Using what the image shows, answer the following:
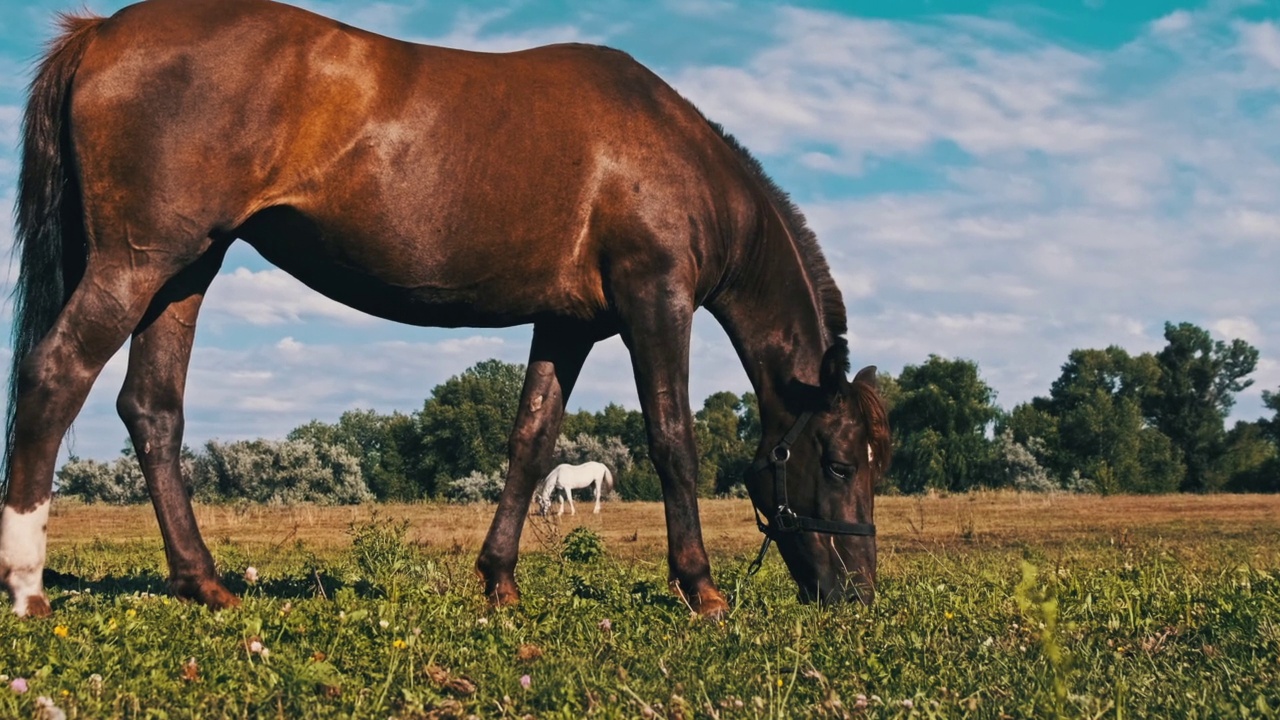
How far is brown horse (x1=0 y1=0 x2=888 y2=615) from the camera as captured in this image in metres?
5.30

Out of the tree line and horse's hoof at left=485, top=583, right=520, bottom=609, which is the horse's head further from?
the tree line

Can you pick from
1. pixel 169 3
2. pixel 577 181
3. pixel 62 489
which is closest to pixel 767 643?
pixel 577 181

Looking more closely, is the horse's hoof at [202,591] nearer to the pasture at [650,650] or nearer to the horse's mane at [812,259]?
the pasture at [650,650]

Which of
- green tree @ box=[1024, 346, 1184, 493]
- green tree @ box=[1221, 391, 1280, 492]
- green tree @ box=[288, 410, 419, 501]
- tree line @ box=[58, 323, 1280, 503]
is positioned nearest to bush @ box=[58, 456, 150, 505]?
tree line @ box=[58, 323, 1280, 503]

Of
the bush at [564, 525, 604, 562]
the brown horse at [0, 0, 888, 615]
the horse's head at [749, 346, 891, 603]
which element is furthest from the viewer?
the bush at [564, 525, 604, 562]

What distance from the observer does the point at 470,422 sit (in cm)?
6309

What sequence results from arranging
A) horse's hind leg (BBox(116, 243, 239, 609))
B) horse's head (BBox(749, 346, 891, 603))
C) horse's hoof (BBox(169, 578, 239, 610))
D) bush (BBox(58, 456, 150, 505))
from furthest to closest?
bush (BBox(58, 456, 150, 505))
horse's head (BBox(749, 346, 891, 603))
horse's hind leg (BBox(116, 243, 239, 609))
horse's hoof (BBox(169, 578, 239, 610))

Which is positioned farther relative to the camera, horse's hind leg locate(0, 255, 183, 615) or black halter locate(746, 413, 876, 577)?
black halter locate(746, 413, 876, 577)

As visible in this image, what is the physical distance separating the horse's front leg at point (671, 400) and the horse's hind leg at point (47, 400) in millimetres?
2688

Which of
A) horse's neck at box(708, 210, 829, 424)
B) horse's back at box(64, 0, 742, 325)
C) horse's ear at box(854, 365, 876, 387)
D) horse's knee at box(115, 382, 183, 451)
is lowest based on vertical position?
horse's knee at box(115, 382, 183, 451)

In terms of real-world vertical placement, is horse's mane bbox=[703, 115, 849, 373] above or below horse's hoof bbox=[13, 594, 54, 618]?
above

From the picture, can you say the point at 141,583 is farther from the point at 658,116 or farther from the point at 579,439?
the point at 579,439

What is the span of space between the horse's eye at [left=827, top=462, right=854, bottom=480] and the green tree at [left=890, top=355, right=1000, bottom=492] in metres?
70.6

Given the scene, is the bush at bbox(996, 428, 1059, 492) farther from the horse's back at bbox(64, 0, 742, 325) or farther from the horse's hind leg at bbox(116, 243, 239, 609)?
the horse's hind leg at bbox(116, 243, 239, 609)
